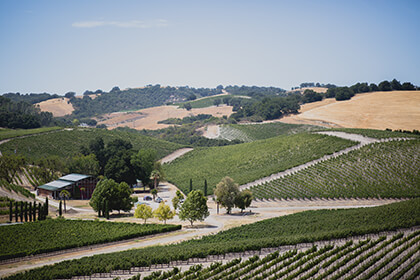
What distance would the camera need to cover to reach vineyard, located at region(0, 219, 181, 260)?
47594mm

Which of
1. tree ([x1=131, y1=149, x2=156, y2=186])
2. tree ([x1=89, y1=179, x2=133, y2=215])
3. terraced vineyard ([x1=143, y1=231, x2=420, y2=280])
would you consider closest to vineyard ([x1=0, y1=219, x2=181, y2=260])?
tree ([x1=89, y1=179, x2=133, y2=215])

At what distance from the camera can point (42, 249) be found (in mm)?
47031

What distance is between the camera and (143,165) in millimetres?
94688

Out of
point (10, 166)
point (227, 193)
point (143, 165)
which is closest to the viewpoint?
point (227, 193)

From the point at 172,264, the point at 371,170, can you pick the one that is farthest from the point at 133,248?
the point at 371,170

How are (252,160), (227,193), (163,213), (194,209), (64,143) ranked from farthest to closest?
(64,143) < (252,160) < (227,193) < (163,213) < (194,209)

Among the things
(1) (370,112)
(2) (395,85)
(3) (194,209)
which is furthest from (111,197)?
(2) (395,85)

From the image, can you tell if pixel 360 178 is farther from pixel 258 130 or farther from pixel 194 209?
pixel 258 130

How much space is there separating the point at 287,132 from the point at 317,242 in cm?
11287

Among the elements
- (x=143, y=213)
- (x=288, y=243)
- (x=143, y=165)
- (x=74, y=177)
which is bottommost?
(x=143, y=213)

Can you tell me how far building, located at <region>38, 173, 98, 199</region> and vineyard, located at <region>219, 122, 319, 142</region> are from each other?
260 ft

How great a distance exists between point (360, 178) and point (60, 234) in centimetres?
5335

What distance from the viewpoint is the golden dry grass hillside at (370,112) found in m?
136

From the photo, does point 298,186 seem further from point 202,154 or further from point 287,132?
point 287,132
